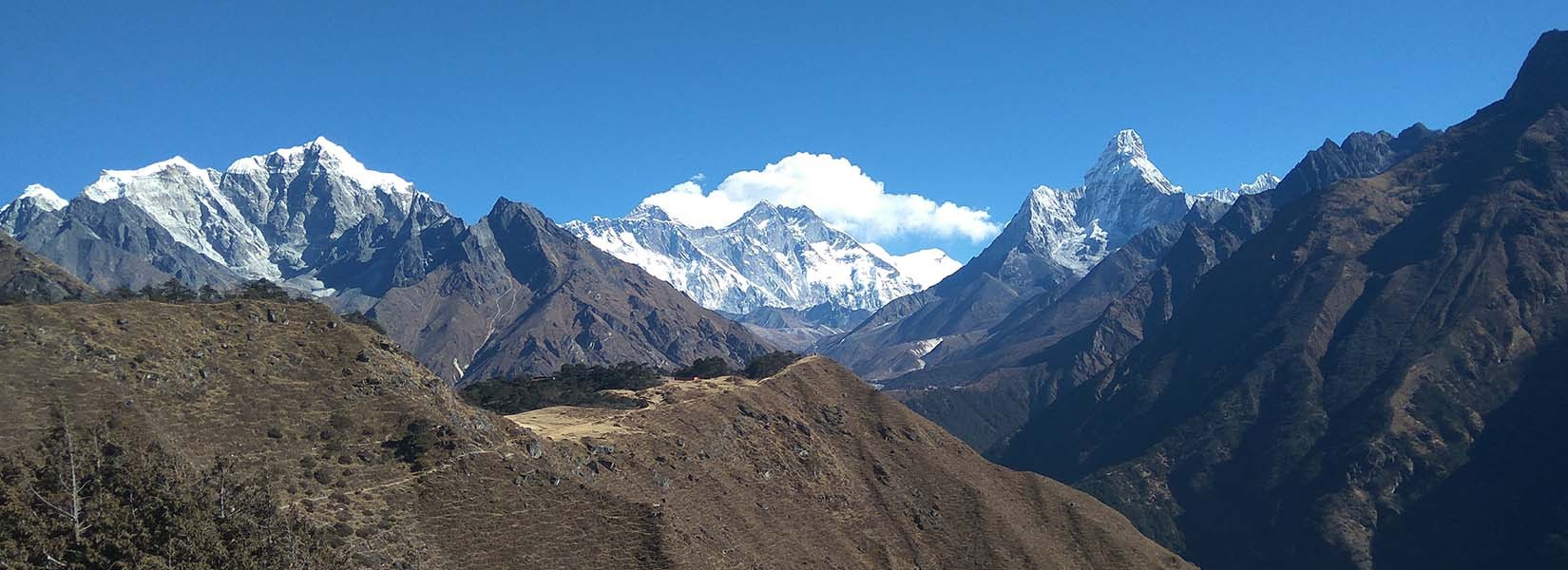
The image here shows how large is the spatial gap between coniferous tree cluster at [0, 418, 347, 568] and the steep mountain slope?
2199 millimetres

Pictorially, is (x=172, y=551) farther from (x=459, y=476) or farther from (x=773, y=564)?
(x=773, y=564)

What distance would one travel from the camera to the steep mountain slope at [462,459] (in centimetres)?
10362

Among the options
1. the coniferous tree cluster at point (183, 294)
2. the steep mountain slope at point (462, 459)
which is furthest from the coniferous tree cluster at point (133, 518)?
the coniferous tree cluster at point (183, 294)

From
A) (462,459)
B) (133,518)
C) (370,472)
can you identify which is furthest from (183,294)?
(133,518)

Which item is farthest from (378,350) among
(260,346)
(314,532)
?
(314,532)

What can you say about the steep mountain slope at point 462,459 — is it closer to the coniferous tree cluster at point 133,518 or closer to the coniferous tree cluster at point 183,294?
the coniferous tree cluster at point 133,518

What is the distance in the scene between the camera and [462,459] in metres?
119

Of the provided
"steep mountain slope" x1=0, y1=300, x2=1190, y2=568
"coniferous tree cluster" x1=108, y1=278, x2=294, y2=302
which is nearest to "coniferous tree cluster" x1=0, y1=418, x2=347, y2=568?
"steep mountain slope" x1=0, y1=300, x2=1190, y2=568

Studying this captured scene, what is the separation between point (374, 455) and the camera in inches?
4464

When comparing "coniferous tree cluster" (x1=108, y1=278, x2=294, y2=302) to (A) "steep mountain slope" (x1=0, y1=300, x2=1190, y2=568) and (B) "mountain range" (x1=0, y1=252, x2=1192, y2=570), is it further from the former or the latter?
(A) "steep mountain slope" (x1=0, y1=300, x2=1190, y2=568)

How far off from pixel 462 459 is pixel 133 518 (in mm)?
50391

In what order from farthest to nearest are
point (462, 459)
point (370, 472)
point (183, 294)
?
point (183, 294) < point (462, 459) < point (370, 472)

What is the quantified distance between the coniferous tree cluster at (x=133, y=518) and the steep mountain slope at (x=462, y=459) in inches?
86.6

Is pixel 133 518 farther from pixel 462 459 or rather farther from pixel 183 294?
pixel 183 294
